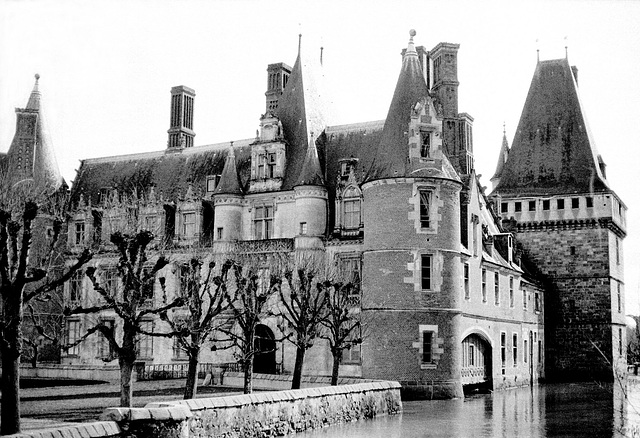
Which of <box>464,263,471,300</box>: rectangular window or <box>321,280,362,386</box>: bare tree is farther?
<box>464,263,471,300</box>: rectangular window

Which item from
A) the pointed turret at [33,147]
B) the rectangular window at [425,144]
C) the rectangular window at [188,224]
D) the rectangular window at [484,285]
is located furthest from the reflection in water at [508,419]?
the pointed turret at [33,147]

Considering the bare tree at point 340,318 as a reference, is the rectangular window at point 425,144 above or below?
above

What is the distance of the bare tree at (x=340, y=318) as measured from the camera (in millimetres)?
29781

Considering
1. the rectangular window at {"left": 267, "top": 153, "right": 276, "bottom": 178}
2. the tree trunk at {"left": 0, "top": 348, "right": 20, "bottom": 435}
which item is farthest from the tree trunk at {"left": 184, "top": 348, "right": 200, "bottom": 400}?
the rectangular window at {"left": 267, "top": 153, "right": 276, "bottom": 178}

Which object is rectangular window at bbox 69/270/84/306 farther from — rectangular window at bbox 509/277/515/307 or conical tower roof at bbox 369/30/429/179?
rectangular window at bbox 509/277/515/307

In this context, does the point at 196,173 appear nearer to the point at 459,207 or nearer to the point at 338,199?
the point at 338,199

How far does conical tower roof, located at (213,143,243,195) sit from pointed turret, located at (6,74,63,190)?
11.4 meters

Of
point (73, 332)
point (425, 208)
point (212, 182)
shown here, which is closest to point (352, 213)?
point (425, 208)

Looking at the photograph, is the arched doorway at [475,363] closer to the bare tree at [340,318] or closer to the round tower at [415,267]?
the round tower at [415,267]

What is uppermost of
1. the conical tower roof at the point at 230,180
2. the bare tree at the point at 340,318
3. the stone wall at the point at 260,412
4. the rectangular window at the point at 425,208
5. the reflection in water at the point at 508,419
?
the conical tower roof at the point at 230,180

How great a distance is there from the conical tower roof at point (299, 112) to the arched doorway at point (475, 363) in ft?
37.8

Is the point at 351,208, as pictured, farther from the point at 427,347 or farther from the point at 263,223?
the point at 427,347

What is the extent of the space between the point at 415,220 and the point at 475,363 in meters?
8.70

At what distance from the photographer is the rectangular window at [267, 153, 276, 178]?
41.9 metres
